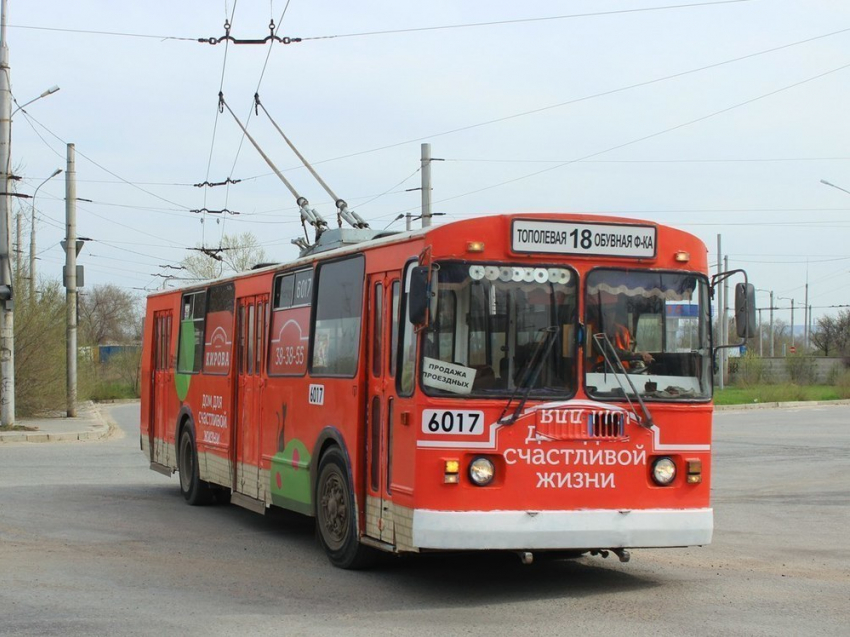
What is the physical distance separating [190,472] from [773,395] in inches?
1566

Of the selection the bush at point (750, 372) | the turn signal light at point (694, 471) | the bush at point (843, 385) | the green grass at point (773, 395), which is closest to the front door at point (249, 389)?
the turn signal light at point (694, 471)

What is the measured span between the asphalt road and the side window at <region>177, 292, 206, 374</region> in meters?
1.74

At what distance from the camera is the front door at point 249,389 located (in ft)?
40.5

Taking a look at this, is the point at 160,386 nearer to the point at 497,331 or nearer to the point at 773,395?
the point at 497,331

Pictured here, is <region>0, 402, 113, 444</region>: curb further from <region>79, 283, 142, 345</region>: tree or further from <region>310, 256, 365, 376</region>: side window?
<region>79, 283, 142, 345</region>: tree

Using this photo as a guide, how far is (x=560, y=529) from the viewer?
835 cm

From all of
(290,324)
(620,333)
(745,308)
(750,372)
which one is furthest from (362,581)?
(750,372)

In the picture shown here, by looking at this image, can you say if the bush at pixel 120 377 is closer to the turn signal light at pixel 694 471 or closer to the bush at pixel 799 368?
the bush at pixel 799 368

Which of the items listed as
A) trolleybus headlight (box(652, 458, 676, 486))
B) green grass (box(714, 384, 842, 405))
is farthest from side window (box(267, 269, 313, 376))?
green grass (box(714, 384, 842, 405))

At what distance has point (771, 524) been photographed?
12.9 meters

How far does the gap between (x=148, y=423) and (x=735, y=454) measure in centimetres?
1108

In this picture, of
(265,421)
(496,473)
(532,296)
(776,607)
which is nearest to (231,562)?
(265,421)

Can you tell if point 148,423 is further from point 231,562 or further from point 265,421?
point 231,562

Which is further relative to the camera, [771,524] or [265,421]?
[771,524]
